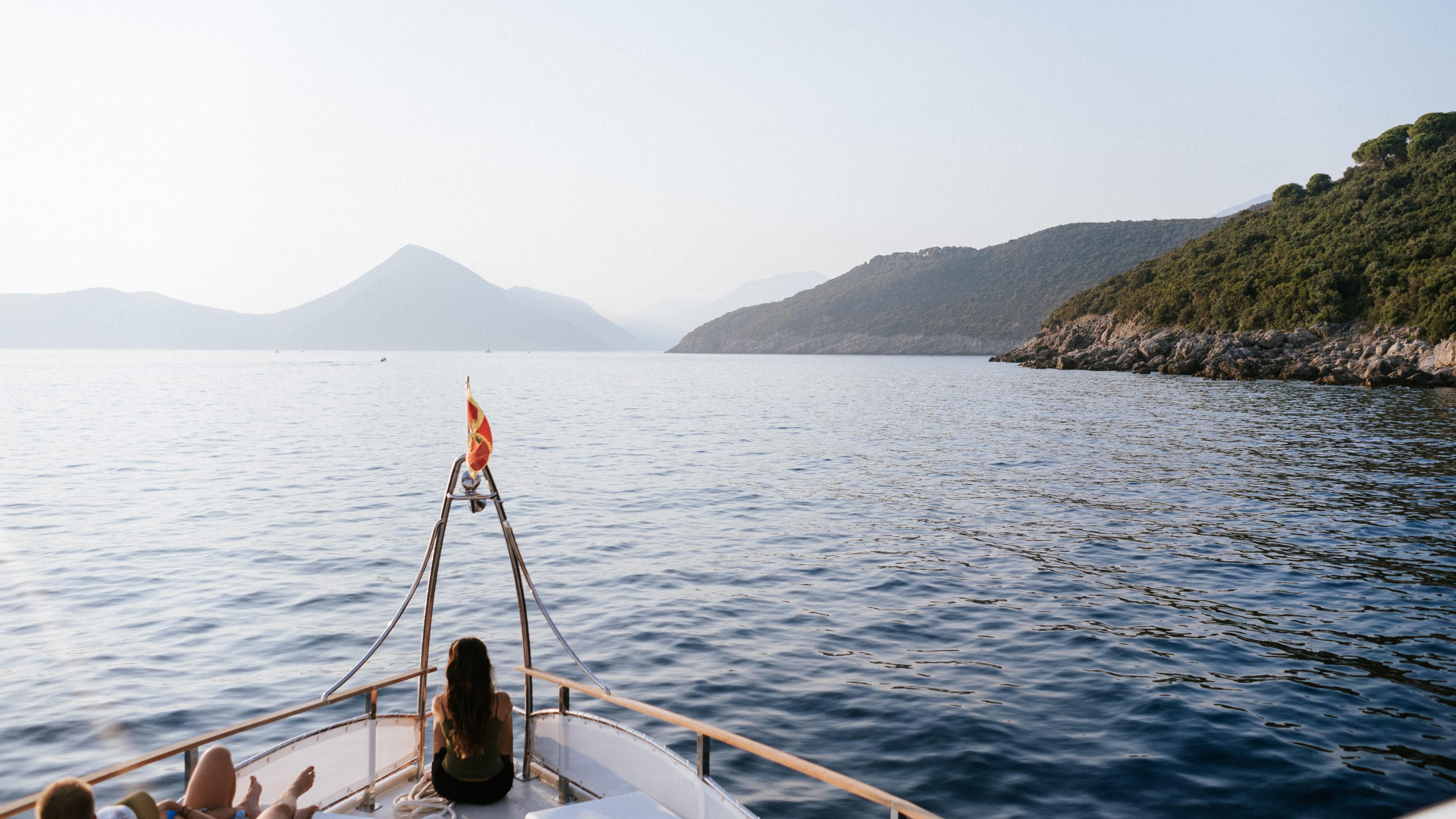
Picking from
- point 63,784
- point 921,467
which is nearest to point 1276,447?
point 921,467

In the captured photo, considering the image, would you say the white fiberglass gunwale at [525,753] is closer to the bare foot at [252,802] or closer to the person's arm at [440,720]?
the bare foot at [252,802]

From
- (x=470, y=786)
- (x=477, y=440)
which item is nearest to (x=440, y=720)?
(x=470, y=786)

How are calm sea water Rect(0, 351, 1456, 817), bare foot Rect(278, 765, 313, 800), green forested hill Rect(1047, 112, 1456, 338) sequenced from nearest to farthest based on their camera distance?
1. bare foot Rect(278, 765, 313, 800)
2. calm sea water Rect(0, 351, 1456, 817)
3. green forested hill Rect(1047, 112, 1456, 338)

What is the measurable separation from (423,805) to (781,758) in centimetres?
305

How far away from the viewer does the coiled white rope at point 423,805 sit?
629 centimetres

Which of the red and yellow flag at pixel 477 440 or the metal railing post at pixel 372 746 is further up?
the red and yellow flag at pixel 477 440

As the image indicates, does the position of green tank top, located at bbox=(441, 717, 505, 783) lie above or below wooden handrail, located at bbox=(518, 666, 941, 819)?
below

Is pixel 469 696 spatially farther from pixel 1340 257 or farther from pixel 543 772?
pixel 1340 257

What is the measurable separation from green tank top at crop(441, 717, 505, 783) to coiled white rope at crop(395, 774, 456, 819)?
0.86ft

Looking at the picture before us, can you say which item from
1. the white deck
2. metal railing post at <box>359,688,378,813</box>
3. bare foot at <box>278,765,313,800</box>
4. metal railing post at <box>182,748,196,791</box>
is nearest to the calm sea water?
the white deck

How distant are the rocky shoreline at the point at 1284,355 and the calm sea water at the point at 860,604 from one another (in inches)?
1410

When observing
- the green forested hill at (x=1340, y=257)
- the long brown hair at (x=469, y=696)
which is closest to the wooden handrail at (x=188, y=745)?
the long brown hair at (x=469, y=696)

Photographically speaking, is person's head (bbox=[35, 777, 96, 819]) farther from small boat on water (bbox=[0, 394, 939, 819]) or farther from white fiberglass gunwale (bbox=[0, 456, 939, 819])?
white fiberglass gunwale (bbox=[0, 456, 939, 819])

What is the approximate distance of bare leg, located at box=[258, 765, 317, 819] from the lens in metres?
5.27
